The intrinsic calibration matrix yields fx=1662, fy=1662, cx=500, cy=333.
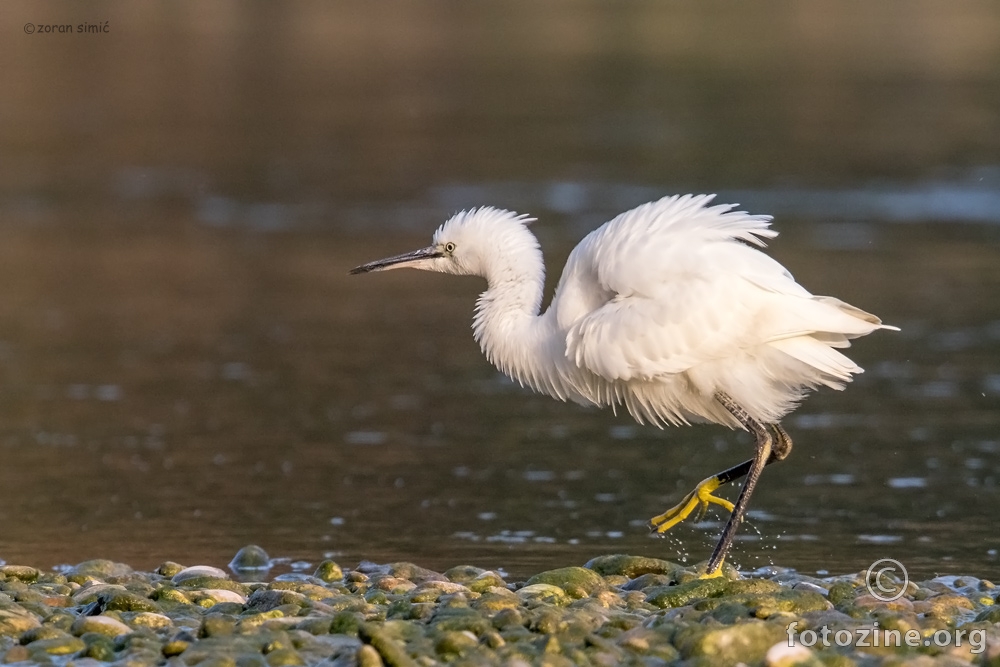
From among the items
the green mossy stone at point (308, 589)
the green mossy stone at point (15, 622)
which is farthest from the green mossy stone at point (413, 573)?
the green mossy stone at point (15, 622)

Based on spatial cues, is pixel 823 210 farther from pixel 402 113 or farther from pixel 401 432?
pixel 402 113

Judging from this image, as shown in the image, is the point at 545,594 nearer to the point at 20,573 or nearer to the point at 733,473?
the point at 733,473

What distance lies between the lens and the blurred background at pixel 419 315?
35.4 feet

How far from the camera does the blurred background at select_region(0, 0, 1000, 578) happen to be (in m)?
10.8

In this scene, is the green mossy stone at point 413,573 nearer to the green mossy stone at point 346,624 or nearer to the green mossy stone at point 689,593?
the green mossy stone at point 689,593

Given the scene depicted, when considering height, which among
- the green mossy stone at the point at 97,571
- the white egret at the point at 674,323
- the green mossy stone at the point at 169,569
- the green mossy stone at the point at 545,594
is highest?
the white egret at the point at 674,323

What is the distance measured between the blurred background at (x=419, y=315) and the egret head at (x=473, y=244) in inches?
69.0

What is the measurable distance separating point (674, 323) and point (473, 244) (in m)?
1.52

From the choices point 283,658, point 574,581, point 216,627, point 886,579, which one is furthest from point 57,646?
point 886,579

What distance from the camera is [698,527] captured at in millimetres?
10898

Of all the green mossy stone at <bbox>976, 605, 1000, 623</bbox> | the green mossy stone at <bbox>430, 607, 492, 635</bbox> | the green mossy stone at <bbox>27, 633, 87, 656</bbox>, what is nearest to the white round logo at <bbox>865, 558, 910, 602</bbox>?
the green mossy stone at <bbox>976, 605, 1000, 623</bbox>

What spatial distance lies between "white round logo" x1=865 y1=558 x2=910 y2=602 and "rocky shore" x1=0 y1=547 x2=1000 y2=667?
0.07m

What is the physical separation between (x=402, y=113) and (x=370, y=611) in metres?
30.0

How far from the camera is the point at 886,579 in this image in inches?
348
